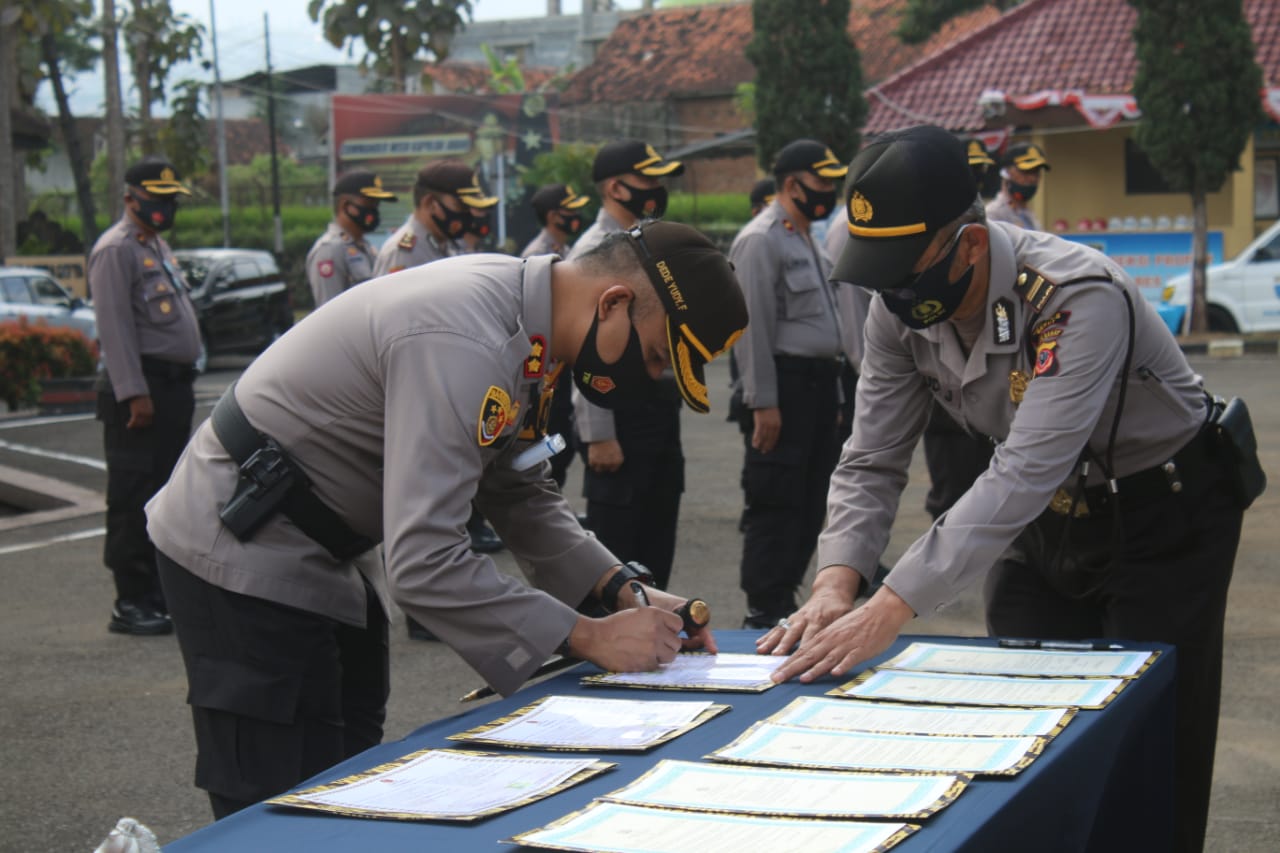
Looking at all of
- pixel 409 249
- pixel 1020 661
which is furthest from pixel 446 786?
pixel 409 249

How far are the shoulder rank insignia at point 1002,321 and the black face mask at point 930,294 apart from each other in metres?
0.08

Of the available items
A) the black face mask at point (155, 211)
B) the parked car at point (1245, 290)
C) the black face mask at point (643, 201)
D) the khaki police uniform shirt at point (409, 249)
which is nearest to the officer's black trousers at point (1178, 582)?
the black face mask at point (643, 201)

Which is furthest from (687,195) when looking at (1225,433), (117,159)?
(1225,433)

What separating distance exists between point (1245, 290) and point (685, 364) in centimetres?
1942

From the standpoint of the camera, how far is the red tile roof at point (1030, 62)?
24.5 meters

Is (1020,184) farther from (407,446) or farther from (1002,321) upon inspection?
(407,446)

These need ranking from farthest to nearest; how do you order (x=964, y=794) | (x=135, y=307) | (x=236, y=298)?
(x=236, y=298) < (x=135, y=307) < (x=964, y=794)

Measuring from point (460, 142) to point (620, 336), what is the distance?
33733 mm

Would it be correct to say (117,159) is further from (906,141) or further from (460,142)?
(906,141)

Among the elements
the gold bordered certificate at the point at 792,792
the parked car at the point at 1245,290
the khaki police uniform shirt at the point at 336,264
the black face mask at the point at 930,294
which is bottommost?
the parked car at the point at 1245,290

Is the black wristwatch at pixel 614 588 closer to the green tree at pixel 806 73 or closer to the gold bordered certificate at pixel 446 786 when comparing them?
the gold bordered certificate at pixel 446 786

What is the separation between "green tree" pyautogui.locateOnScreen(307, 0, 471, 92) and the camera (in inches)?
1304

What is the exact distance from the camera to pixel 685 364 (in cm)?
281

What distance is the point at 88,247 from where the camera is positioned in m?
21.9
